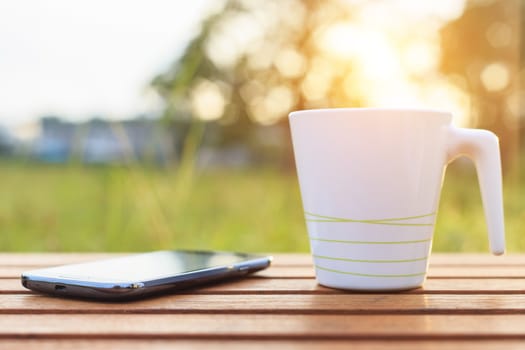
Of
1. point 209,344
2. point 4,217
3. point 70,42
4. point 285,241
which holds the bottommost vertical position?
point 285,241

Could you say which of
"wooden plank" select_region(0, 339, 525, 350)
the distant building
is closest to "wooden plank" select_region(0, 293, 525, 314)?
"wooden plank" select_region(0, 339, 525, 350)

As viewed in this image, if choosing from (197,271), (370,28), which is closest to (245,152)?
(370,28)

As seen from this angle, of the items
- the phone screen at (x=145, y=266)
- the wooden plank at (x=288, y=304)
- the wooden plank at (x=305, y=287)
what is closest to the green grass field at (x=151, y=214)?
the phone screen at (x=145, y=266)

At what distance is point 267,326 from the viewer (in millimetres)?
562

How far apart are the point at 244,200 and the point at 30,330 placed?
2.37 m

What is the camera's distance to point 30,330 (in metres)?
0.55

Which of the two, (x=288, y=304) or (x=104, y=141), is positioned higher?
(x=104, y=141)

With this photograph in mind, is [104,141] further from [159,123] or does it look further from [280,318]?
[280,318]

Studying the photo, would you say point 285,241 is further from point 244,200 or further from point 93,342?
point 93,342

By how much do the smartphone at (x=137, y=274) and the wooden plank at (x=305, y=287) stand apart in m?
0.02

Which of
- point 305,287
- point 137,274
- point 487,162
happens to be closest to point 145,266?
point 137,274

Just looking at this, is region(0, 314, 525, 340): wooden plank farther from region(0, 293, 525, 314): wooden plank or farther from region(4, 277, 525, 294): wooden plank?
region(4, 277, 525, 294): wooden plank

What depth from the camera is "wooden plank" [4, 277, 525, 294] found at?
73cm

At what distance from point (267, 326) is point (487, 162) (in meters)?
0.36
